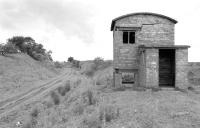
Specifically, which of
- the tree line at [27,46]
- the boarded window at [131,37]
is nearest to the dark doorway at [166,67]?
the boarded window at [131,37]

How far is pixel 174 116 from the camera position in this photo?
795 cm

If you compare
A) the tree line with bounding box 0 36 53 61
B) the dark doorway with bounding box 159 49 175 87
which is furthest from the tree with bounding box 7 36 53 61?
the dark doorway with bounding box 159 49 175 87

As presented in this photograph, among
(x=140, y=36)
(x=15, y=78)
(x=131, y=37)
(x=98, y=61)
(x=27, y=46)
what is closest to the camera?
(x=140, y=36)

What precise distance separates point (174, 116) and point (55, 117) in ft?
18.8

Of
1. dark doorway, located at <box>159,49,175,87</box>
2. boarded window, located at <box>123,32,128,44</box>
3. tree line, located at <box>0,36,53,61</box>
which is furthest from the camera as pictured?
tree line, located at <box>0,36,53,61</box>

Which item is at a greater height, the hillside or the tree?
the tree

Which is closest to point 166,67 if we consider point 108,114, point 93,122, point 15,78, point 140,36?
point 140,36

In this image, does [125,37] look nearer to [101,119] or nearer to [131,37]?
[131,37]

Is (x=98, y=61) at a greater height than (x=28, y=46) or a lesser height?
lesser

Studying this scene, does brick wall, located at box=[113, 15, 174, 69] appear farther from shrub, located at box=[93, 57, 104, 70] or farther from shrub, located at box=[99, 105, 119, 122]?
shrub, located at box=[93, 57, 104, 70]

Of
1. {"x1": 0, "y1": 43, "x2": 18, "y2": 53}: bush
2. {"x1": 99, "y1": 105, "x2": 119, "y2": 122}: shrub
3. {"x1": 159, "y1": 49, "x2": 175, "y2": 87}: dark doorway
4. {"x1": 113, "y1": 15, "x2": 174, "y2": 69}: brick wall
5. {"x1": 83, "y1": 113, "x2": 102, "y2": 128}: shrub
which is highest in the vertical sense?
{"x1": 0, "y1": 43, "x2": 18, "y2": 53}: bush

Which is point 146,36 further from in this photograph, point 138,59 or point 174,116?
point 174,116

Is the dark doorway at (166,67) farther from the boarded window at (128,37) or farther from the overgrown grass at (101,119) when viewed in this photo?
the overgrown grass at (101,119)

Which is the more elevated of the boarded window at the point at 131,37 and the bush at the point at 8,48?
the bush at the point at 8,48
